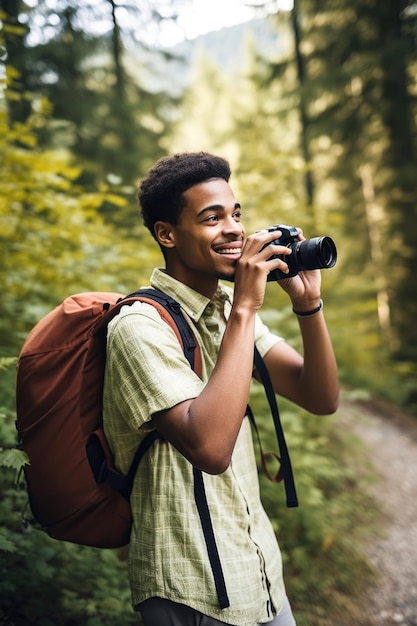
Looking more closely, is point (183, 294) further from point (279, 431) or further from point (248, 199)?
point (248, 199)

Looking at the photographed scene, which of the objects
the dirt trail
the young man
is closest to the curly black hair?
the young man


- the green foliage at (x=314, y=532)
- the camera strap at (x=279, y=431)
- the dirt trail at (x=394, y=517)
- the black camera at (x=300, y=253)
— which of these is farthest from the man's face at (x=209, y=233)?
the dirt trail at (x=394, y=517)

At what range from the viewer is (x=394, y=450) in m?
6.93

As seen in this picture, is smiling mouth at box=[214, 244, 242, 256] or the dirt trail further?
the dirt trail

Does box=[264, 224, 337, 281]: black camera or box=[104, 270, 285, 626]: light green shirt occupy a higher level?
box=[264, 224, 337, 281]: black camera

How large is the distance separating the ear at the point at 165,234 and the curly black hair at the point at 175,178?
0.06 feet

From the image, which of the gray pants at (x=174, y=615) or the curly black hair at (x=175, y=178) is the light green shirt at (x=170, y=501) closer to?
the gray pants at (x=174, y=615)

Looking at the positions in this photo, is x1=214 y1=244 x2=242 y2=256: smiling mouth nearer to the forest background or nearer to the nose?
the nose

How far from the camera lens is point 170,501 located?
1.48 m

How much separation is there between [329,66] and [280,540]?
968cm

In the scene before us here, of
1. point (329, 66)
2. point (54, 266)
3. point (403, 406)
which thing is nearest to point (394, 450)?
point (403, 406)

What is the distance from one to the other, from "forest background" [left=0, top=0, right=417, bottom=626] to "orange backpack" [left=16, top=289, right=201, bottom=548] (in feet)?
0.59

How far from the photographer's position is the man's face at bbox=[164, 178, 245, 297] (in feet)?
5.47

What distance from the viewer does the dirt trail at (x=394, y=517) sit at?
3681 mm
